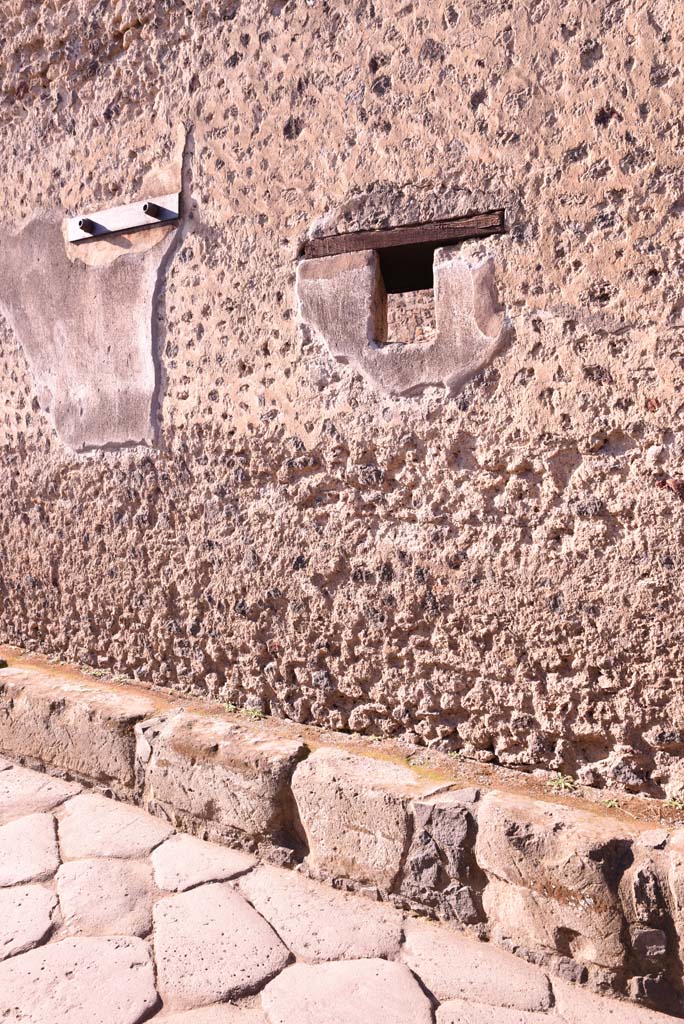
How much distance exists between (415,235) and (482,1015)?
171cm

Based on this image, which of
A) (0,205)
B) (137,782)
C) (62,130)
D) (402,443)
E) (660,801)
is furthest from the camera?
(0,205)

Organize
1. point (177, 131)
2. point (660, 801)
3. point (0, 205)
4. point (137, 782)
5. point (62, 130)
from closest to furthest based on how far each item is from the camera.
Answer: point (660, 801), point (137, 782), point (177, 131), point (62, 130), point (0, 205)

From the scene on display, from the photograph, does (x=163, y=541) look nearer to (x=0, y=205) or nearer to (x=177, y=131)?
(x=177, y=131)

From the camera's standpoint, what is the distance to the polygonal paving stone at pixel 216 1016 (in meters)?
1.46

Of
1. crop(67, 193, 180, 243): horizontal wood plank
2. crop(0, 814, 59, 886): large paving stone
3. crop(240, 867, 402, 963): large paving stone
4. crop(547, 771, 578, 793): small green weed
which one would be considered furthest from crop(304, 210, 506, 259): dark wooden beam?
crop(0, 814, 59, 886): large paving stone

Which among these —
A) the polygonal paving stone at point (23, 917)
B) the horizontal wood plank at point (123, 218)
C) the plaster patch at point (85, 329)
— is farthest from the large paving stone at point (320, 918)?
the horizontal wood plank at point (123, 218)

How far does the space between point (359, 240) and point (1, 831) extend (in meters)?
1.84

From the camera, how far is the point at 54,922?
5.77 feet

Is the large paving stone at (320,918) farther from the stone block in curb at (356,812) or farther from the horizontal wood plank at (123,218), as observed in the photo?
the horizontal wood plank at (123,218)

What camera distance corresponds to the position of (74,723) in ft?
7.98

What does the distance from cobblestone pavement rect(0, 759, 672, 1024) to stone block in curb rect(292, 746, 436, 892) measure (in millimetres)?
83

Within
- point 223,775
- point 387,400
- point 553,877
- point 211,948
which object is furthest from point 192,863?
point 387,400

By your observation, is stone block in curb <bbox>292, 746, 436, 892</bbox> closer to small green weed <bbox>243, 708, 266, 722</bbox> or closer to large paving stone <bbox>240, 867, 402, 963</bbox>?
large paving stone <bbox>240, 867, 402, 963</bbox>

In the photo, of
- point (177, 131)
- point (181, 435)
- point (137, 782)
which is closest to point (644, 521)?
point (181, 435)
